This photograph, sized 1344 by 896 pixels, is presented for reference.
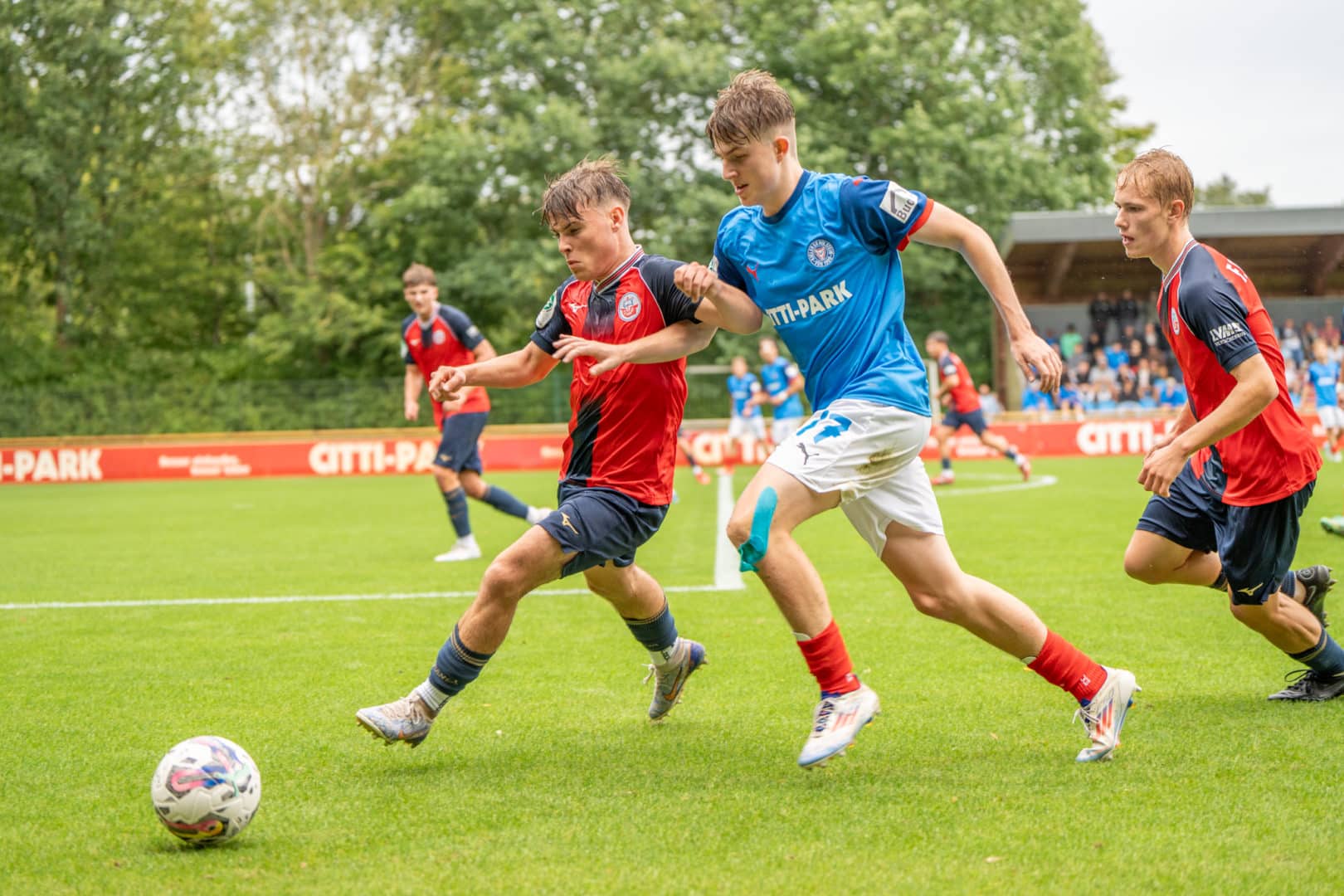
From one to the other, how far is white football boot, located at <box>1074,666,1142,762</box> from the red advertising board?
2128 cm

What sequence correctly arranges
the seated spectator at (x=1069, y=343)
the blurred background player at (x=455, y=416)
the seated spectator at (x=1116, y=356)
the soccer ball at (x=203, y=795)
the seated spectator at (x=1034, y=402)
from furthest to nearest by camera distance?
the seated spectator at (x=1069, y=343) < the seated spectator at (x=1116, y=356) < the seated spectator at (x=1034, y=402) < the blurred background player at (x=455, y=416) < the soccer ball at (x=203, y=795)

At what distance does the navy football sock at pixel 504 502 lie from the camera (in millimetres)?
10852

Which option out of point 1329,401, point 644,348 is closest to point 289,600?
point 644,348

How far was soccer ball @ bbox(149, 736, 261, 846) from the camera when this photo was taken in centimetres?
349

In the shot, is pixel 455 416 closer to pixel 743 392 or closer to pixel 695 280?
pixel 695 280

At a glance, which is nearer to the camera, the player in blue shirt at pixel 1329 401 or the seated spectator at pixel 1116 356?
the player in blue shirt at pixel 1329 401

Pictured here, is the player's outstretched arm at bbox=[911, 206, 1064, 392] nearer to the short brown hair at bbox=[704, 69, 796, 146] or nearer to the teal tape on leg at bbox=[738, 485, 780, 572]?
the short brown hair at bbox=[704, 69, 796, 146]

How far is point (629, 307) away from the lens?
15.3ft

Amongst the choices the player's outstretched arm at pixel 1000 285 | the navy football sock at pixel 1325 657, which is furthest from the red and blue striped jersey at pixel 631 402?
the navy football sock at pixel 1325 657

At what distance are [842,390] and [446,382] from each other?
1.41m

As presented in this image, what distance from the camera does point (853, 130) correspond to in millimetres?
36000

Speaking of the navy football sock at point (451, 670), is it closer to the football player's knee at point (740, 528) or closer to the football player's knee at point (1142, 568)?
the football player's knee at point (740, 528)

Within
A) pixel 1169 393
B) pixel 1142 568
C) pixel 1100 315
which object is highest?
pixel 1100 315

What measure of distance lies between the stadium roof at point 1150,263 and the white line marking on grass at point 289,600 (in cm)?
2155
